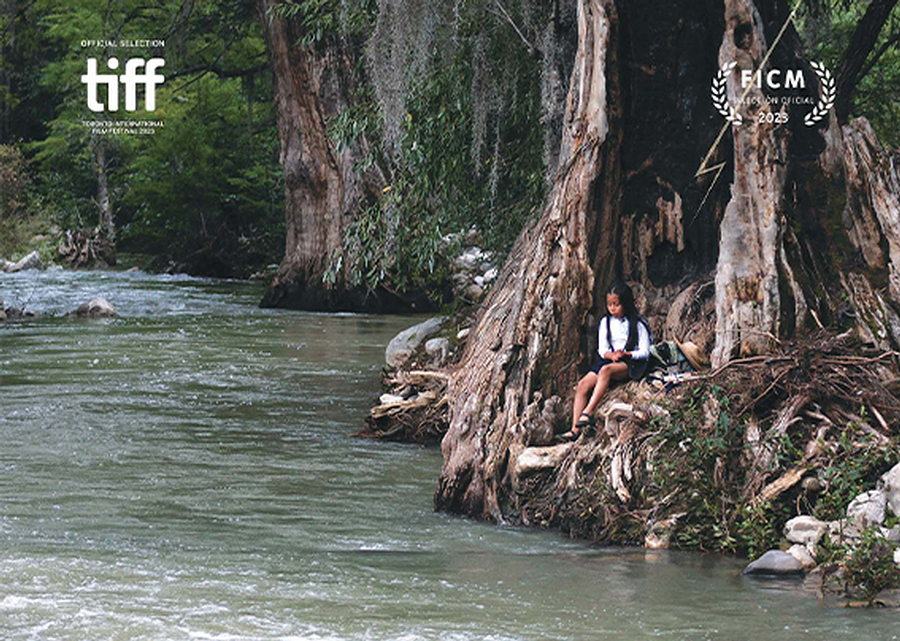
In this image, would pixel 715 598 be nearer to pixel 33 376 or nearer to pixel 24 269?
pixel 33 376

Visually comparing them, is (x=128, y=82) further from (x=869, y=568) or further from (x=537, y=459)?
(x=869, y=568)

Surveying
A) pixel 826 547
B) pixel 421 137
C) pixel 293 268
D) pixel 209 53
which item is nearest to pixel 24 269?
pixel 209 53

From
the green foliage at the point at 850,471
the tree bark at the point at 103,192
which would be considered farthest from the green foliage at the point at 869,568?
the tree bark at the point at 103,192

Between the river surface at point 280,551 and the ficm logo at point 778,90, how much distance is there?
327 cm

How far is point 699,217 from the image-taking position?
10539 millimetres

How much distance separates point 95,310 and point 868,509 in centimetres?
2050

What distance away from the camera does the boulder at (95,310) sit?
86.0ft

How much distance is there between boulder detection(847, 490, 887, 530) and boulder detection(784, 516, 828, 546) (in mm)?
182

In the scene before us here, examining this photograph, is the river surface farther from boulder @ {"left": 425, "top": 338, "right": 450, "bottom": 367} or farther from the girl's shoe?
boulder @ {"left": 425, "top": 338, "right": 450, "bottom": 367}

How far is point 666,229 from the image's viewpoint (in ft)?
34.5

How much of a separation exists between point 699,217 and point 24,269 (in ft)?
101

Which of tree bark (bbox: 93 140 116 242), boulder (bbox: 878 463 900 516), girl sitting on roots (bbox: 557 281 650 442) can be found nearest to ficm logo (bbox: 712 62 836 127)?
girl sitting on roots (bbox: 557 281 650 442)

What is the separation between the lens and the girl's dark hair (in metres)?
9.84

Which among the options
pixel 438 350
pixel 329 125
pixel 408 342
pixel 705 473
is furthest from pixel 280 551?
pixel 329 125
